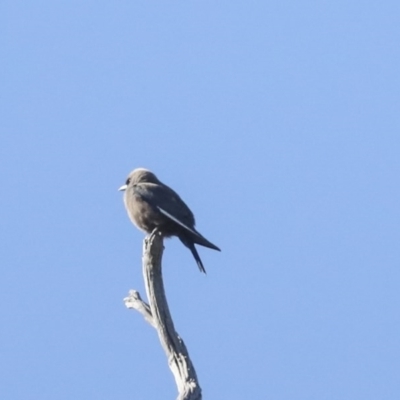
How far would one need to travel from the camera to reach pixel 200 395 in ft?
23.7

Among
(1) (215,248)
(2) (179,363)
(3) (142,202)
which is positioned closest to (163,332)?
(2) (179,363)

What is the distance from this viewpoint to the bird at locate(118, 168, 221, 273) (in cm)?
1014

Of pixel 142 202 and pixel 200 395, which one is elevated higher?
pixel 142 202

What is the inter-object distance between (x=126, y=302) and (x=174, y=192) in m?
2.73

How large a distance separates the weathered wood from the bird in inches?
64.2

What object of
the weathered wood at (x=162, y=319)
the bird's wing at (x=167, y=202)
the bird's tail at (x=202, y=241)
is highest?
the bird's wing at (x=167, y=202)

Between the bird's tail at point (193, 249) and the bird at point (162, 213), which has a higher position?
the bird at point (162, 213)

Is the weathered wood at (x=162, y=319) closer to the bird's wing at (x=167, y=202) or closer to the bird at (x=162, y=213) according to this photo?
the bird at (x=162, y=213)

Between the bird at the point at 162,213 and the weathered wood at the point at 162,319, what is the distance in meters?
1.63

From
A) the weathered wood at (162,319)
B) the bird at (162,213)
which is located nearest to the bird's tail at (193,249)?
the bird at (162,213)

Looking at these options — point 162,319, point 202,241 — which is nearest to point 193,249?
point 202,241

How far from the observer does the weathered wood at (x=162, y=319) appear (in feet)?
24.1

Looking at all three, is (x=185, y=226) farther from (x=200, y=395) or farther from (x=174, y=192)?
(x=200, y=395)

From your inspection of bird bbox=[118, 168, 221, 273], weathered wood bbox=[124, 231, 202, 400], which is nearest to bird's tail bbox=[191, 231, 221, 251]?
bird bbox=[118, 168, 221, 273]
